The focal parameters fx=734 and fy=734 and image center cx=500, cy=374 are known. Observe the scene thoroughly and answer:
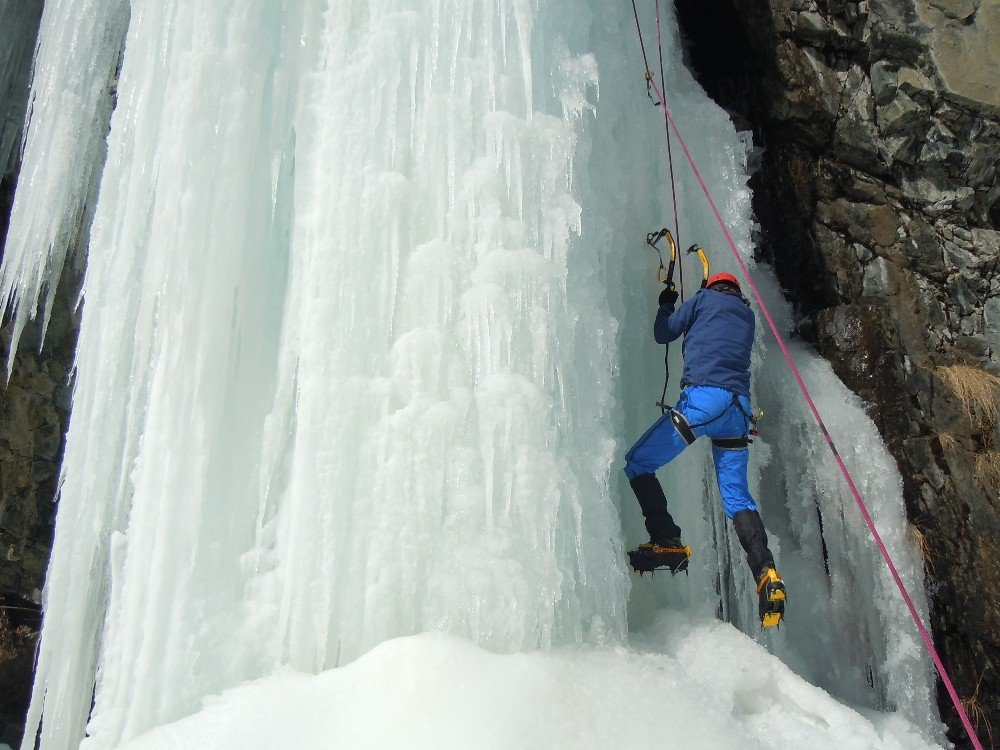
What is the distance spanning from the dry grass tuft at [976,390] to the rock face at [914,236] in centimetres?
1

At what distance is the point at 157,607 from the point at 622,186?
9.64 feet

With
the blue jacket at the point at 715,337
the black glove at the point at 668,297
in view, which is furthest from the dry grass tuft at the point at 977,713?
the black glove at the point at 668,297

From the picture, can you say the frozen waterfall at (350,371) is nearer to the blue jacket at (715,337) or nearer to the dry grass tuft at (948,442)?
the blue jacket at (715,337)

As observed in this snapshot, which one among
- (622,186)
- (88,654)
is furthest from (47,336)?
(622,186)

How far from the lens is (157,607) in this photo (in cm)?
277

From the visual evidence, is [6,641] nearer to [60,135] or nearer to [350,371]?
[60,135]

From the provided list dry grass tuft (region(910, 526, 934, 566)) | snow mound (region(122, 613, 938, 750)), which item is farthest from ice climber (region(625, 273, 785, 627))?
dry grass tuft (region(910, 526, 934, 566))

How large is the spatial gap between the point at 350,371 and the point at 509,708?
138 cm

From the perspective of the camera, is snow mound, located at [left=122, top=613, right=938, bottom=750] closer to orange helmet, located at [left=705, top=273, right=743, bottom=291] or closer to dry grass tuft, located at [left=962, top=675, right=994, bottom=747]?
orange helmet, located at [left=705, top=273, right=743, bottom=291]

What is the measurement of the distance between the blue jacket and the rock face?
178cm

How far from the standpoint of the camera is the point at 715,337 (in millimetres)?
3422

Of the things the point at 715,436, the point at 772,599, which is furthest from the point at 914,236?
the point at 772,599

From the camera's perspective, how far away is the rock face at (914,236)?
4316 mm

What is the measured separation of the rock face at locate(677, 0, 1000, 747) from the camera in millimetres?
4316
